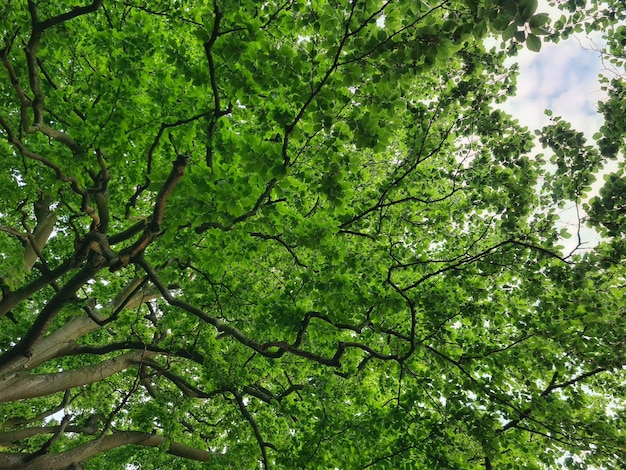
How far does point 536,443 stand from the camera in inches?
283

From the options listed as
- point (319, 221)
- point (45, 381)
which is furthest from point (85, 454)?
point (319, 221)

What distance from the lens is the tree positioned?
3809 mm

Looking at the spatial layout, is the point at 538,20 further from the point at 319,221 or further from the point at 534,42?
the point at 319,221

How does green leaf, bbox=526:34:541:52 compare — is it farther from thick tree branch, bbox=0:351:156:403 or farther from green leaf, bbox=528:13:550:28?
thick tree branch, bbox=0:351:156:403

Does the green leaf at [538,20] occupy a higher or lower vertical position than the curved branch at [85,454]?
higher

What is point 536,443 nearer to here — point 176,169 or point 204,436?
point 176,169

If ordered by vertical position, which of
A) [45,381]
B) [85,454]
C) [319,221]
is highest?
[319,221]

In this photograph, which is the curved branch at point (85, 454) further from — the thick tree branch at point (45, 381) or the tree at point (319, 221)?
the thick tree branch at point (45, 381)

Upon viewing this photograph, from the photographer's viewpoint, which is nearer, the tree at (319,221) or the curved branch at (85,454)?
the tree at (319,221)

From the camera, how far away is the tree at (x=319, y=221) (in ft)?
12.5

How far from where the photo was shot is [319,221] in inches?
219

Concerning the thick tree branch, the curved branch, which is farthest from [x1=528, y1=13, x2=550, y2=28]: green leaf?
the curved branch

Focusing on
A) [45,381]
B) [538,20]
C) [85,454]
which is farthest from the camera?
[85,454]

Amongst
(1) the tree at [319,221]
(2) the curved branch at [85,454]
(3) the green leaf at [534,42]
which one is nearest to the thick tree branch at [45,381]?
(1) the tree at [319,221]
